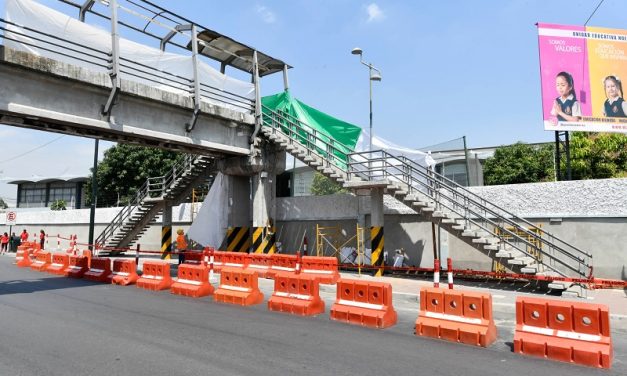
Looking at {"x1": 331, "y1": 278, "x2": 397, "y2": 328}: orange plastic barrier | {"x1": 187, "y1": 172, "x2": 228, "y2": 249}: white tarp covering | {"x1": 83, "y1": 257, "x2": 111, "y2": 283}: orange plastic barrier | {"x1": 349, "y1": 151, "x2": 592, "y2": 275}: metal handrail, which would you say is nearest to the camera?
{"x1": 331, "y1": 278, "x2": 397, "y2": 328}: orange plastic barrier

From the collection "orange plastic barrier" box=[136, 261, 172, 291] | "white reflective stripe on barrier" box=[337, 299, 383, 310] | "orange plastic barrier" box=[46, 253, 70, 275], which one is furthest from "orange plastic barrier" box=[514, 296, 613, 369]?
"orange plastic barrier" box=[46, 253, 70, 275]

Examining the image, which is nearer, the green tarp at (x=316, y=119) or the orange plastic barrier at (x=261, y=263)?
the orange plastic barrier at (x=261, y=263)

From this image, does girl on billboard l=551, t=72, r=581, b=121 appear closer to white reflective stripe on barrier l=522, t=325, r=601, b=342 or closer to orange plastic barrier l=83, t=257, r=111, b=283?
white reflective stripe on barrier l=522, t=325, r=601, b=342

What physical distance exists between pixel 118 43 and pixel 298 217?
10371 millimetres

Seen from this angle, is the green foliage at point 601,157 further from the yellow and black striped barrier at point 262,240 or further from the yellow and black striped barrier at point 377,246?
the yellow and black striped barrier at point 262,240

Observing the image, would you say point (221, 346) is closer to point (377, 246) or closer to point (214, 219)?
point (377, 246)

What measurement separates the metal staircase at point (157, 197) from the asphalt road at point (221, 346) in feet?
40.8

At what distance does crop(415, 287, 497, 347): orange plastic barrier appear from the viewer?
683cm

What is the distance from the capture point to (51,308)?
9.45 meters

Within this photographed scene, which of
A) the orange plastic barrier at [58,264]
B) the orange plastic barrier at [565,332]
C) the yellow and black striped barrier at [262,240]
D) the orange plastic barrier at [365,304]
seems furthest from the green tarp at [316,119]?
the orange plastic barrier at [565,332]

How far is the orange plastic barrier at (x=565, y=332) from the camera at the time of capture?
5.80 meters

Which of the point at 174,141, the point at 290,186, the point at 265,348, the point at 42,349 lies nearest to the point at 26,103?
the point at 174,141

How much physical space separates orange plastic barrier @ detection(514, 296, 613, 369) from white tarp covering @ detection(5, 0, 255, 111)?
13.0 metres

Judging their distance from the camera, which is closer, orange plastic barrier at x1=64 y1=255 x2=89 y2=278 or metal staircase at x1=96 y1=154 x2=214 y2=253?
orange plastic barrier at x1=64 y1=255 x2=89 y2=278
